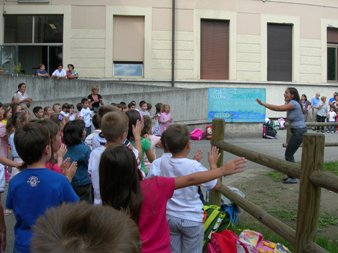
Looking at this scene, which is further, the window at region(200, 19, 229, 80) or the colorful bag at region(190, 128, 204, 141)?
the window at region(200, 19, 229, 80)

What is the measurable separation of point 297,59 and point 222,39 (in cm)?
408

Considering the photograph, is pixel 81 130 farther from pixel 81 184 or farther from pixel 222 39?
pixel 222 39

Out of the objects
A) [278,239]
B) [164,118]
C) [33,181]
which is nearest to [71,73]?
[164,118]

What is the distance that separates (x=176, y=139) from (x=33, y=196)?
1.29m

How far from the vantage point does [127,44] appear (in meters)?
22.2

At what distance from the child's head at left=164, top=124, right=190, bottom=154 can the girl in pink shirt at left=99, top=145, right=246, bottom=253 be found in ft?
2.18

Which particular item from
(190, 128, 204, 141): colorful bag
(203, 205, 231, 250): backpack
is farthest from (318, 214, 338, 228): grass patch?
(190, 128, 204, 141): colorful bag

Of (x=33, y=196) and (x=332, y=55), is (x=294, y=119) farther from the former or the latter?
(x=332, y=55)

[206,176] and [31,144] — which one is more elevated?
[31,144]

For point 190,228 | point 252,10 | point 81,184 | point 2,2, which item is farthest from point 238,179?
point 2,2

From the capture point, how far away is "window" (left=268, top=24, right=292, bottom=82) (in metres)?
23.6

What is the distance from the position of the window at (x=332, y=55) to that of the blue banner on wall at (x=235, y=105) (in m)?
7.54

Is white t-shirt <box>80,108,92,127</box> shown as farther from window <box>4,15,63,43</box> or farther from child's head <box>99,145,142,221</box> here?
child's head <box>99,145,142,221</box>

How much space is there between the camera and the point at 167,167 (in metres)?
3.92
